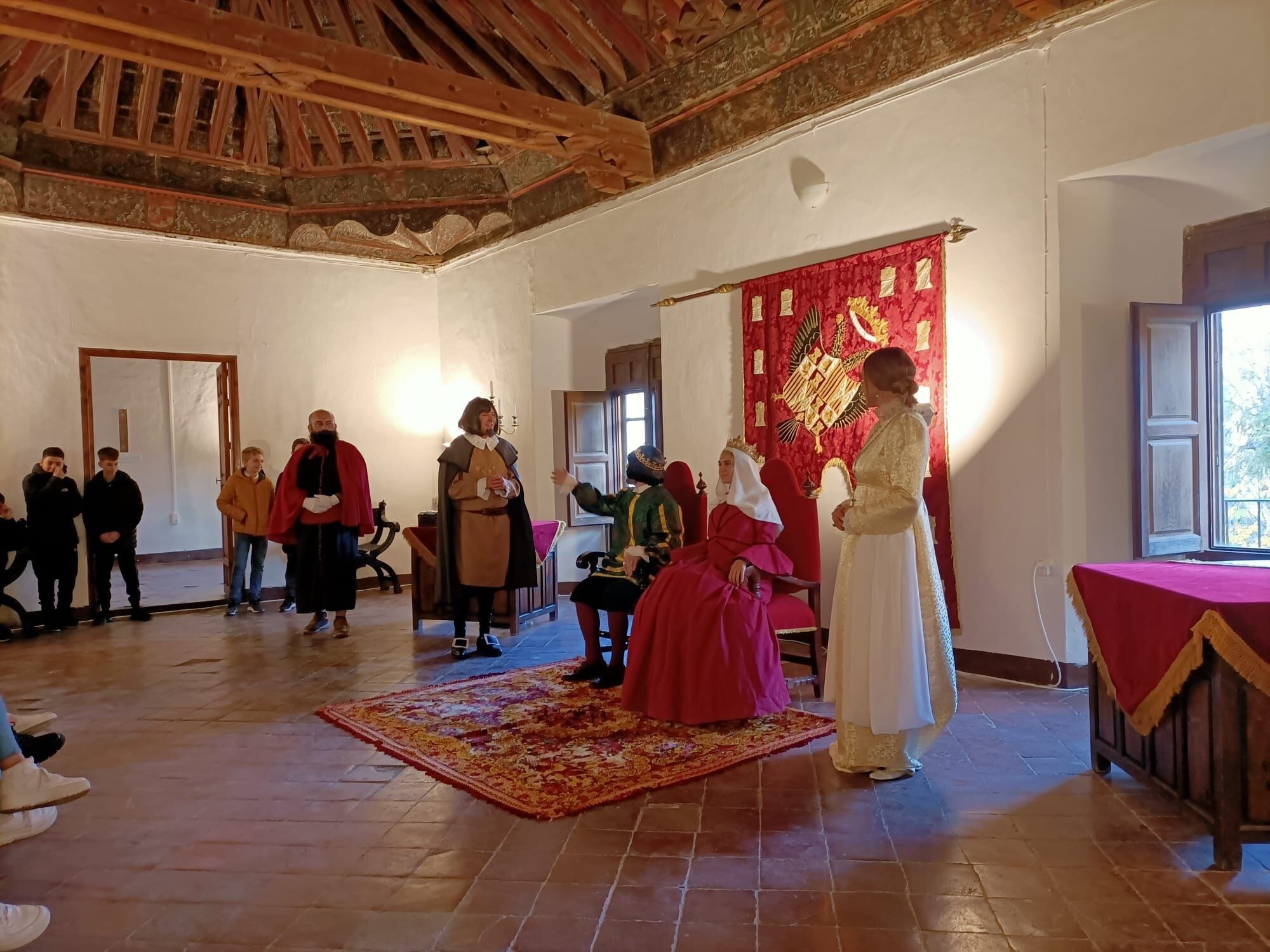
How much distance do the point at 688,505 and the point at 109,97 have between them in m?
6.58

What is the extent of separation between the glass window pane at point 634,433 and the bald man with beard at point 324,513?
303 cm

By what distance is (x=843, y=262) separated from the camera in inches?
226

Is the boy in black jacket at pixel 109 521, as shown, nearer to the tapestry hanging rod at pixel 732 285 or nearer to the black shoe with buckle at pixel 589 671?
the black shoe with buckle at pixel 589 671

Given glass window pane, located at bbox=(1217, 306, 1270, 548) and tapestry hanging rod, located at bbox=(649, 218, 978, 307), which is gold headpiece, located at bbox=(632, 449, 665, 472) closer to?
tapestry hanging rod, located at bbox=(649, 218, 978, 307)

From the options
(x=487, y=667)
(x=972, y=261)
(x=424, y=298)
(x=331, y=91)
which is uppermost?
(x=331, y=91)

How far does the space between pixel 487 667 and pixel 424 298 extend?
218 inches

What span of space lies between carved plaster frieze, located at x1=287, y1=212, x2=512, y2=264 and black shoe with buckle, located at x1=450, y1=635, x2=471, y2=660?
4655mm

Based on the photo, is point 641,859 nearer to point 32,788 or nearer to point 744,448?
point 32,788

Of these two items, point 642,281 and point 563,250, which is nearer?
point 642,281

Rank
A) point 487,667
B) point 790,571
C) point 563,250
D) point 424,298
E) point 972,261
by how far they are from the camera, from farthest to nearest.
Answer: point 424,298
point 563,250
point 487,667
point 972,261
point 790,571

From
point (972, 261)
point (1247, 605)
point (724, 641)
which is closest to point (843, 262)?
point (972, 261)

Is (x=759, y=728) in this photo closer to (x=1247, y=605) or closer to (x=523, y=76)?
(x=1247, y=605)

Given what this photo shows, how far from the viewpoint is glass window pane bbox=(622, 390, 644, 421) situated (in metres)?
8.94

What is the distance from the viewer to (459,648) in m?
5.90
